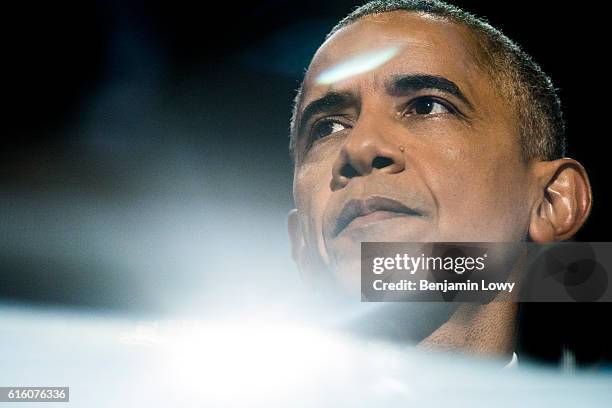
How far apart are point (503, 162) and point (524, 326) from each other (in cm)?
36

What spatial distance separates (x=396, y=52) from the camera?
985 millimetres

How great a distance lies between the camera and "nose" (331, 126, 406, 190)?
34.8 inches

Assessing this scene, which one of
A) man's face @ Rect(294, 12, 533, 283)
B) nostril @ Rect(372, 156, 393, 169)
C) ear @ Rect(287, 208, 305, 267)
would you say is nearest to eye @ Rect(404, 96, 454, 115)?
man's face @ Rect(294, 12, 533, 283)

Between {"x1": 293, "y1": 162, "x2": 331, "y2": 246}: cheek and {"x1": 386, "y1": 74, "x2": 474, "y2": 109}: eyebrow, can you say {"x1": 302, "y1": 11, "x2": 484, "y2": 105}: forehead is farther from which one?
{"x1": 293, "y1": 162, "x2": 331, "y2": 246}: cheek

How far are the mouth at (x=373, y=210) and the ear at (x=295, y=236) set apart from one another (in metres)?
0.26

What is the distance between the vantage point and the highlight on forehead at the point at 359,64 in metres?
0.99

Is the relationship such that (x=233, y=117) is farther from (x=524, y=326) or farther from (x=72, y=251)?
(x=524, y=326)

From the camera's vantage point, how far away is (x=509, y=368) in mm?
963

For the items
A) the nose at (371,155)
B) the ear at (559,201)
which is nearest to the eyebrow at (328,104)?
the nose at (371,155)

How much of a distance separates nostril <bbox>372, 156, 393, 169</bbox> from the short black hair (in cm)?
26

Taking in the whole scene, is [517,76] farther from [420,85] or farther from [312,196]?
[312,196]

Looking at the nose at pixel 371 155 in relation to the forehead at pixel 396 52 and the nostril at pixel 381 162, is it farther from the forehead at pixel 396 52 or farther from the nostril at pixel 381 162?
the forehead at pixel 396 52

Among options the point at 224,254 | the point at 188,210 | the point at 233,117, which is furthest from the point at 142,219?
the point at 233,117

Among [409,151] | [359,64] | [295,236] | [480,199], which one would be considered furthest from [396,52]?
[295,236]
